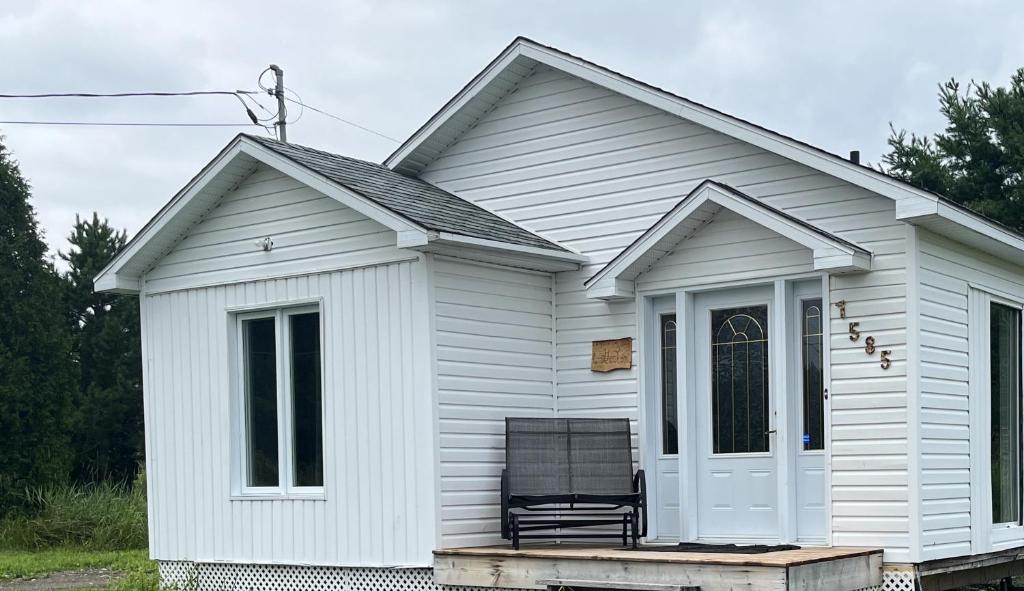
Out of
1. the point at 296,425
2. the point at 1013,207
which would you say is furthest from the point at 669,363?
the point at 1013,207

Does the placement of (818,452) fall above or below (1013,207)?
below

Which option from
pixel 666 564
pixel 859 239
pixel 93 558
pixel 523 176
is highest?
pixel 523 176

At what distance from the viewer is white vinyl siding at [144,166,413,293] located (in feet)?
35.9

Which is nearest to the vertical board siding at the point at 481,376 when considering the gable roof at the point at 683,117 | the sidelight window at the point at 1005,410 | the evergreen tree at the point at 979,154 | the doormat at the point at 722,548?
the doormat at the point at 722,548

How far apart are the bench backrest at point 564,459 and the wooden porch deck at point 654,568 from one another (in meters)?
0.48

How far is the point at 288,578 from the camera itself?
37.0ft

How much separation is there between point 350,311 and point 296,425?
3.85 ft

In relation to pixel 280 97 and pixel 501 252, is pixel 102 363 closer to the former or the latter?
pixel 280 97

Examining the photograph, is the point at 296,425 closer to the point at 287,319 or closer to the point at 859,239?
the point at 287,319

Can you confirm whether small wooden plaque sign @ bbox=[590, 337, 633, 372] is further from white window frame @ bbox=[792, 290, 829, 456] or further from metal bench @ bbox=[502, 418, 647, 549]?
white window frame @ bbox=[792, 290, 829, 456]

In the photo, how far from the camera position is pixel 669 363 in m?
10.9

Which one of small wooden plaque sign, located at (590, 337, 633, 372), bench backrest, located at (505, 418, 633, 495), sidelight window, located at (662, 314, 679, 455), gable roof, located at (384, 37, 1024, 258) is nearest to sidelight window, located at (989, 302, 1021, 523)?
gable roof, located at (384, 37, 1024, 258)

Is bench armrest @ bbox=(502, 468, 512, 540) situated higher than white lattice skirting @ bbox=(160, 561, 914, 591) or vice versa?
bench armrest @ bbox=(502, 468, 512, 540)

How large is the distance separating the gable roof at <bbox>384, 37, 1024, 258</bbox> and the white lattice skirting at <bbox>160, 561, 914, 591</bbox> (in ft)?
8.57
